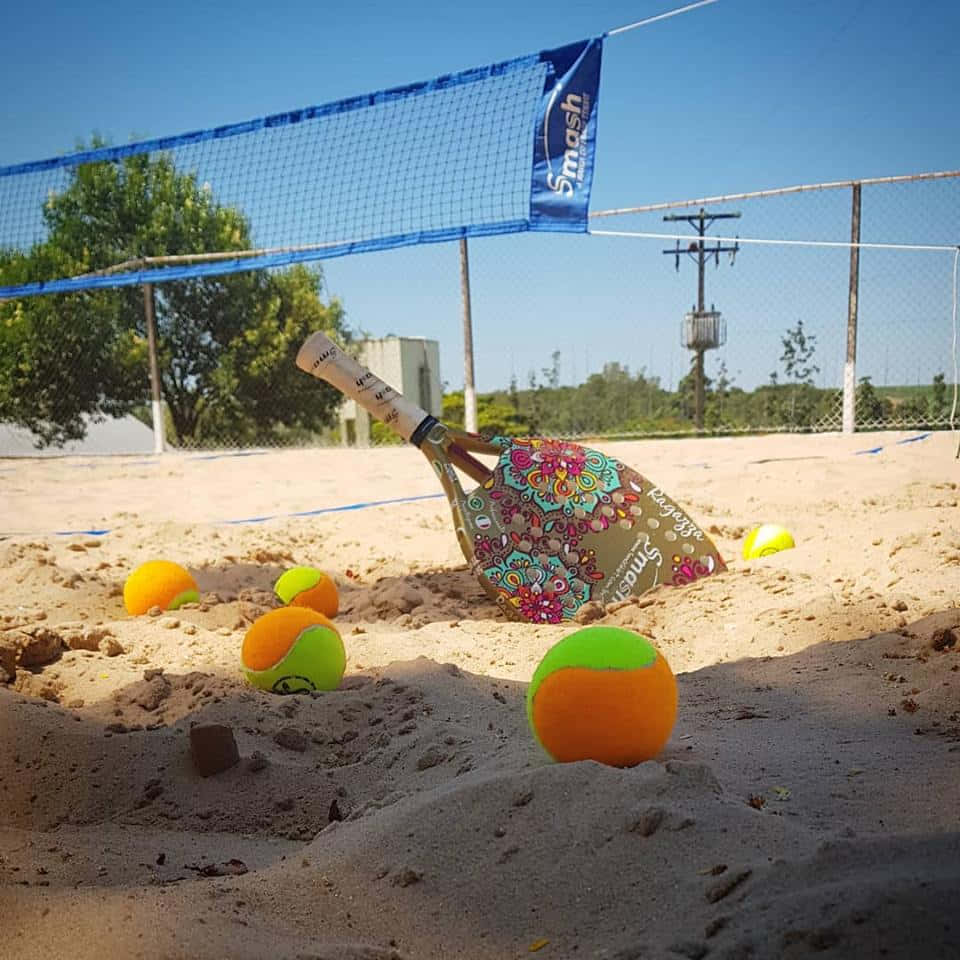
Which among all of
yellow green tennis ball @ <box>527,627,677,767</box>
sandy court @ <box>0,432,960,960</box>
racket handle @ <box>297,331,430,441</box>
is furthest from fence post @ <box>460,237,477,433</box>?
yellow green tennis ball @ <box>527,627,677,767</box>

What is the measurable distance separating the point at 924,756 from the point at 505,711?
90 centimetres

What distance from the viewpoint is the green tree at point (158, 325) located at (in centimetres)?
1464

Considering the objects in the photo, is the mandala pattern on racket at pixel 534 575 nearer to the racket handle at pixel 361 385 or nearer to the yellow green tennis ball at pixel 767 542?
the racket handle at pixel 361 385

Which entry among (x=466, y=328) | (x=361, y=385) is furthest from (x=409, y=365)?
(x=361, y=385)

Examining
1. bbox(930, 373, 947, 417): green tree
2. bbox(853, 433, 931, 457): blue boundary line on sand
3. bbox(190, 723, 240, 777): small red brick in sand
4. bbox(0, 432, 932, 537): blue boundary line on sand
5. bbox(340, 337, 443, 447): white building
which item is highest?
bbox(340, 337, 443, 447): white building

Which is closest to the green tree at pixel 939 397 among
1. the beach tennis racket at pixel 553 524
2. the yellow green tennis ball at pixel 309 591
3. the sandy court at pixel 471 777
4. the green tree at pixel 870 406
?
the green tree at pixel 870 406

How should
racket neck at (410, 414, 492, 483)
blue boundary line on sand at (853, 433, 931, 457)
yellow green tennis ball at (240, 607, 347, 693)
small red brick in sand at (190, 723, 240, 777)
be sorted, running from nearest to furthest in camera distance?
small red brick in sand at (190, 723, 240, 777) → yellow green tennis ball at (240, 607, 347, 693) → racket neck at (410, 414, 492, 483) → blue boundary line on sand at (853, 433, 931, 457)

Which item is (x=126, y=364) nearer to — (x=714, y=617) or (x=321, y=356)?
(x=321, y=356)

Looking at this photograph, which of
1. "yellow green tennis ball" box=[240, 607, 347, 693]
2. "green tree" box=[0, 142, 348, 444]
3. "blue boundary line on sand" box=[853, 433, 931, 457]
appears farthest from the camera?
"green tree" box=[0, 142, 348, 444]

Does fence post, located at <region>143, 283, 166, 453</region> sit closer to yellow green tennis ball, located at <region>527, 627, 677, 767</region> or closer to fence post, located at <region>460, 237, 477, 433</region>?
fence post, located at <region>460, 237, 477, 433</region>

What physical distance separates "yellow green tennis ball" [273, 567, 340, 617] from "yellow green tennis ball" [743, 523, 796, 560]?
5.35 ft

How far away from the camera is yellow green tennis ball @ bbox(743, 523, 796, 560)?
3604 mm

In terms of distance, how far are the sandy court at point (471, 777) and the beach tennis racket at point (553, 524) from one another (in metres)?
0.15

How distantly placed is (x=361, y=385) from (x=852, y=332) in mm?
6334
